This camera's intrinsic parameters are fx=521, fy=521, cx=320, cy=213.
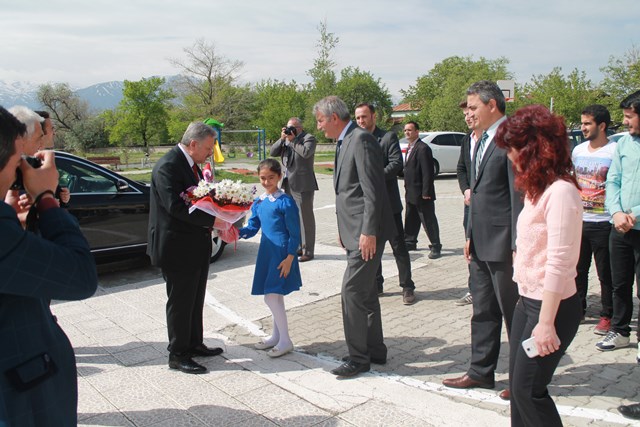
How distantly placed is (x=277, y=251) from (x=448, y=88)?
4579 cm

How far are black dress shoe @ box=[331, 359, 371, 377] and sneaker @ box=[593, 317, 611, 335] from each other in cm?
241

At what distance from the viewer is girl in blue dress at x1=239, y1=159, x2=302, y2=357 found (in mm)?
4680

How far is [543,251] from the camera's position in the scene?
104 inches

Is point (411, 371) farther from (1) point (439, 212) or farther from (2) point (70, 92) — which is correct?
(2) point (70, 92)

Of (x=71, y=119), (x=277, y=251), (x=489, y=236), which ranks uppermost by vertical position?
(x=71, y=119)

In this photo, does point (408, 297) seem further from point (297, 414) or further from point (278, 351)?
point (297, 414)

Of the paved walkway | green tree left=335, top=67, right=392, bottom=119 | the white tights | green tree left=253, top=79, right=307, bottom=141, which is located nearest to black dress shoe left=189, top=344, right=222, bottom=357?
the paved walkway

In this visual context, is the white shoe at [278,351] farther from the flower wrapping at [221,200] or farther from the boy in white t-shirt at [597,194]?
the boy in white t-shirt at [597,194]

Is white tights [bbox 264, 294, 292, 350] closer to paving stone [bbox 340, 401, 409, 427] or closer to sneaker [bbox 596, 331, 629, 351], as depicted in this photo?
paving stone [bbox 340, 401, 409, 427]

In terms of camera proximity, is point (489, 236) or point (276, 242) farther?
point (276, 242)

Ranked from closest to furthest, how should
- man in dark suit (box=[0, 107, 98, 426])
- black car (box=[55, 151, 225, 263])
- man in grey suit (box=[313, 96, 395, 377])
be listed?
man in dark suit (box=[0, 107, 98, 426]) < man in grey suit (box=[313, 96, 395, 377]) < black car (box=[55, 151, 225, 263])

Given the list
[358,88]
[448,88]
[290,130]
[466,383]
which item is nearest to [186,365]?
[466,383]

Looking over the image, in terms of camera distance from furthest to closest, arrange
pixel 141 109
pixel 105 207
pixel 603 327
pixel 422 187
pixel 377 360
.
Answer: pixel 141 109 < pixel 422 187 < pixel 105 207 < pixel 603 327 < pixel 377 360

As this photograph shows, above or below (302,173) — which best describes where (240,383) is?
below
